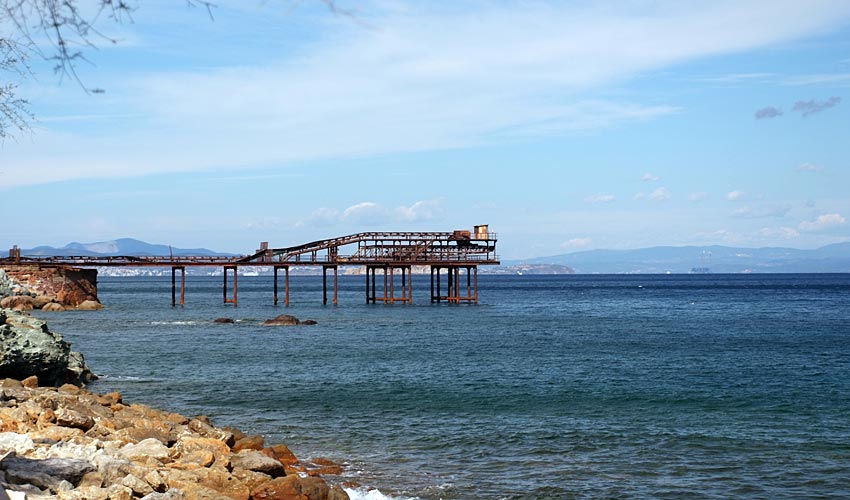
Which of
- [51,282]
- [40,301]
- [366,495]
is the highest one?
[51,282]

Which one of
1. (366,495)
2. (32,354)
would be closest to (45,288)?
(32,354)

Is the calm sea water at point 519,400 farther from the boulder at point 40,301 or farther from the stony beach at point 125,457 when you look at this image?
the boulder at point 40,301

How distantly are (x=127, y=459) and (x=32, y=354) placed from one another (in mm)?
11423

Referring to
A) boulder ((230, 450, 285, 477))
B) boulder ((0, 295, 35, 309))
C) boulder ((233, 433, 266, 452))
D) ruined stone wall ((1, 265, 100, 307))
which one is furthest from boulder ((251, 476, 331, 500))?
ruined stone wall ((1, 265, 100, 307))

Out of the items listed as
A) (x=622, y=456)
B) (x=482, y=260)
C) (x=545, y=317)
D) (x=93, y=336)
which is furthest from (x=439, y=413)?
(x=482, y=260)

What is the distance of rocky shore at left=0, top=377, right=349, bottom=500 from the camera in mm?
11344

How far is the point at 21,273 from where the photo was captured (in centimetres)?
6319

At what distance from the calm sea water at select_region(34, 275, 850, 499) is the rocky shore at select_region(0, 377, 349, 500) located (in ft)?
6.93

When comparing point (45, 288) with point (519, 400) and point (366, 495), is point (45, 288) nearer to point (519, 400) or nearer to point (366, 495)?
point (519, 400)

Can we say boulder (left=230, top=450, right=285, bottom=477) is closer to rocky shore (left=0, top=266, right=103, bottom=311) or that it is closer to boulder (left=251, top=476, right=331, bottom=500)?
boulder (left=251, top=476, right=331, bottom=500)

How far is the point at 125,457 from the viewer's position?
44.0 feet

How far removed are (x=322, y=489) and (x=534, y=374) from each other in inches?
734

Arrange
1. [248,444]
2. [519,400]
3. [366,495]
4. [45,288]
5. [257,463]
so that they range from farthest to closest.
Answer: [45,288] → [519,400] → [248,444] → [366,495] → [257,463]

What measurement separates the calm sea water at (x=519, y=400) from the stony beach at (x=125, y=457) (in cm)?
202
